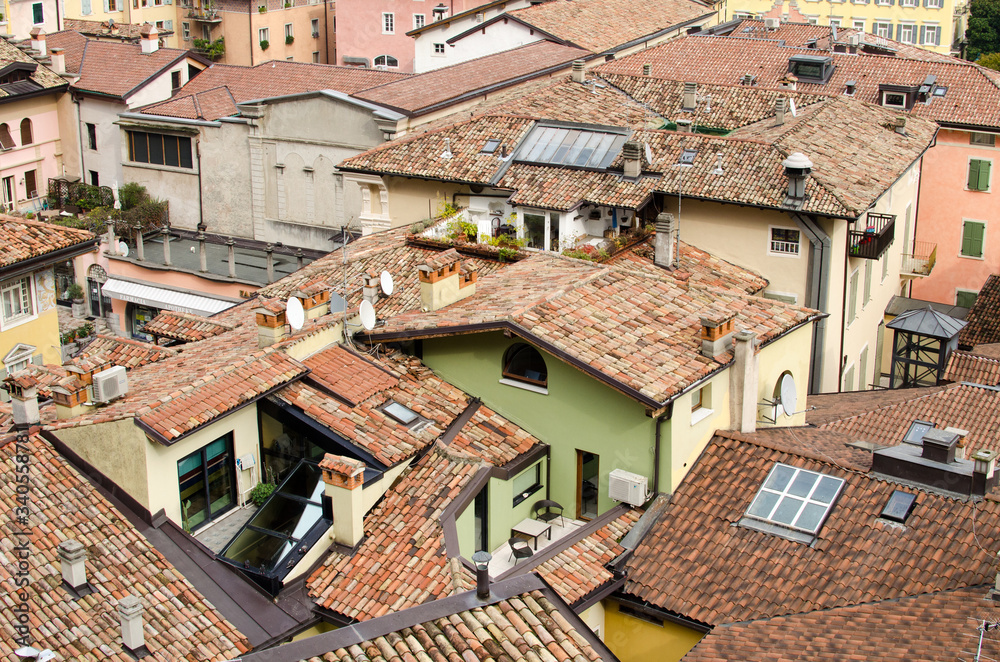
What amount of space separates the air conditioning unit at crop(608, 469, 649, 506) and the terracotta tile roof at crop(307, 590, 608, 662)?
745 cm

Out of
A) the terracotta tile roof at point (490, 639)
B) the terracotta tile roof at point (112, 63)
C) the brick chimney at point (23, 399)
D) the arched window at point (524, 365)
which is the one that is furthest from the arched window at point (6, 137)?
the terracotta tile roof at point (490, 639)

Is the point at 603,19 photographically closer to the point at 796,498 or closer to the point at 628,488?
the point at 628,488

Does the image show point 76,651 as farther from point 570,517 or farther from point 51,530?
point 570,517

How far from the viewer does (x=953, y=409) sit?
2878 cm

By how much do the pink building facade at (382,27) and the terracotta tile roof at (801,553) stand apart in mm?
55696

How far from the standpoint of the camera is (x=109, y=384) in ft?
66.8

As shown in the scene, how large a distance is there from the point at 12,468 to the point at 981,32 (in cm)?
9415

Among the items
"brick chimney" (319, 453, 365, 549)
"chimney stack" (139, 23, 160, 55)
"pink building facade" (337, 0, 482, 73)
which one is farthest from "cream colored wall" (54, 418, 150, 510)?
"pink building facade" (337, 0, 482, 73)

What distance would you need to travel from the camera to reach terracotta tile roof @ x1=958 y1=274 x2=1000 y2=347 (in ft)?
141

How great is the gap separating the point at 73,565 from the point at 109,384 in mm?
3745

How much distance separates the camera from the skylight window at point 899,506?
20.1 metres

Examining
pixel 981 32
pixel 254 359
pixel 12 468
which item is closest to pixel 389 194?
pixel 254 359

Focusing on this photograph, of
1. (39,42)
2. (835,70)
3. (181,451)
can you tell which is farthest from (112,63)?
(181,451)

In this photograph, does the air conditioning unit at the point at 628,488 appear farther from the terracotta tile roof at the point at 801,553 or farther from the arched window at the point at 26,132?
the arched window at the point at 26,132
